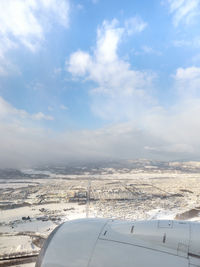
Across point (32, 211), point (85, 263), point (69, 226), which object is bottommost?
point (32, 211)

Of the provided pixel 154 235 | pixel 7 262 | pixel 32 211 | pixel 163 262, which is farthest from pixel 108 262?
pixel 32 211

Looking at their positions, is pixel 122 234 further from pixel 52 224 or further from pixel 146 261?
pixel 52 224

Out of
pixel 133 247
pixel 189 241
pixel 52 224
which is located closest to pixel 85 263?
pixel 133 247

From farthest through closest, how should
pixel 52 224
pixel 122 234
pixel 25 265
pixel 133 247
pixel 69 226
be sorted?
pixel 52 224 < pixel 25 265 < pixel 69 226 < pixel 122 234 < pixel 133 247

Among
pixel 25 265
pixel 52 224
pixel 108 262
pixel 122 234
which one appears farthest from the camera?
pixel 52 224

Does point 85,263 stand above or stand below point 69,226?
below

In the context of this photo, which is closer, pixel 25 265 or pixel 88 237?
pixel 88 237

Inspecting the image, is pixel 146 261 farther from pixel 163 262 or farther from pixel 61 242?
pixel 61 242
